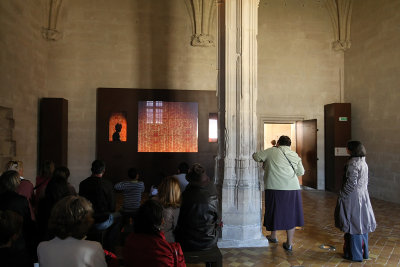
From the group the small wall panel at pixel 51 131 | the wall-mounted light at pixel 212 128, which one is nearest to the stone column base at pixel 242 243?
the wall-mounted light at pixel 212 128

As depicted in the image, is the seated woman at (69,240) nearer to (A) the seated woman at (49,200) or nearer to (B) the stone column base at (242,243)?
(A) the seated woman at (49,200)

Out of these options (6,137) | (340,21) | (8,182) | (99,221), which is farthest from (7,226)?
(340,21)

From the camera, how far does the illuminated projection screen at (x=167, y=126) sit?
911 centimetres

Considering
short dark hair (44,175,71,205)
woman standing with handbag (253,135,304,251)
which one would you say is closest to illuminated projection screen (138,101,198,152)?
woman standing with handbag (253,135,304,251)

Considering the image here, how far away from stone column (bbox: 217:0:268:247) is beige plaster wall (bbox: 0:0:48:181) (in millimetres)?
4849

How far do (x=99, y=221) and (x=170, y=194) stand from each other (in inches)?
35.4

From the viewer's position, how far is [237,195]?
4.56 metres

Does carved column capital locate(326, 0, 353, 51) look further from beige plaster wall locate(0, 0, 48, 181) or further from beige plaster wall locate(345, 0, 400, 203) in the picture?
beige plaster wall locate(0, 0, 48, 181)

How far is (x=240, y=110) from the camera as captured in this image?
466cm

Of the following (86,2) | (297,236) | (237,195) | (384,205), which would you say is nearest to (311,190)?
(384,205)

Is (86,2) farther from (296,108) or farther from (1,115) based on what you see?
(296,108)

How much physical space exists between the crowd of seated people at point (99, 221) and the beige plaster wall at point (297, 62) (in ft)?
19.5

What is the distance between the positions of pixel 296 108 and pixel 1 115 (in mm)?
7624

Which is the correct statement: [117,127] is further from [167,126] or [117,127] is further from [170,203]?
[170,203]
